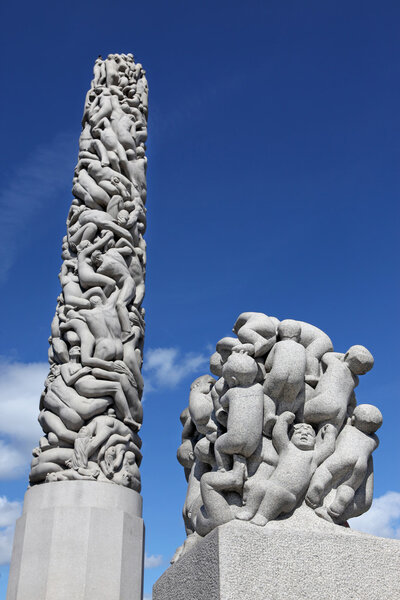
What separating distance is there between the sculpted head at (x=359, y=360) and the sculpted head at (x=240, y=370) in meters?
0.72

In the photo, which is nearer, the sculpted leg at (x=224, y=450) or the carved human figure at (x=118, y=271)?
the sculpted leg at (x=224, y=450)

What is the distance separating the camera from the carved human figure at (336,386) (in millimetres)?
3846

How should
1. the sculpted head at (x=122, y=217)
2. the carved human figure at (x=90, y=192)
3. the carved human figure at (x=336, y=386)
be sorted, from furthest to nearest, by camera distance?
the carved human figure at (x=90, y=192), the sculpted head at (x=122, y=217), the carved human figure at (x=336, y=386)

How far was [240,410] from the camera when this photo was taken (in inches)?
143

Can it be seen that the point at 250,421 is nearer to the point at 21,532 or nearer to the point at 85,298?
the point at 21,532

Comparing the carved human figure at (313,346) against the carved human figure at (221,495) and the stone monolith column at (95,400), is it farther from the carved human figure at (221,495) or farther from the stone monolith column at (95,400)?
the stone monolith column at (95,400)

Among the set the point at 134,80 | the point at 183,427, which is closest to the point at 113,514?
the point at 183,427

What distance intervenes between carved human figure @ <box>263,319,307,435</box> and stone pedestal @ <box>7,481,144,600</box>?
3.90m

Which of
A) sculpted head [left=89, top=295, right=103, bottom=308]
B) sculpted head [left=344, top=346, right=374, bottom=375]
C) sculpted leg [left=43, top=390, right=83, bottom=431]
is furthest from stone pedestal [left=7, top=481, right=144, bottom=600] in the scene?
sculpted head [left=344, top=346, right=374, bottom=375]

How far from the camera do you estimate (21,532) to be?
7062 mm

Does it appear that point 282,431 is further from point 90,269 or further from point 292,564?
point 90,269

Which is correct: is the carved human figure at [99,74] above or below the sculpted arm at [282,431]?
above

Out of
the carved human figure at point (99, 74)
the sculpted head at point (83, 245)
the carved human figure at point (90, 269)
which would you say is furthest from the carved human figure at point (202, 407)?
the carved human figure at point (99, 74)

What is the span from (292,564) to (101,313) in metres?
5.66
